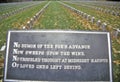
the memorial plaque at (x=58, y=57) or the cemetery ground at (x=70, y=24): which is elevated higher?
the memorial plaque at (x=58, y=57)

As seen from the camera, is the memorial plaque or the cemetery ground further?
the cemetery ground

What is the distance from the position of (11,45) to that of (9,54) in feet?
0.52

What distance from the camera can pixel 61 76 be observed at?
5.67m

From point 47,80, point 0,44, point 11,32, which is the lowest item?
point 0,44

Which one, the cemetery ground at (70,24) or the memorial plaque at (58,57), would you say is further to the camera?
Result: the cemetery ground at (70,24)

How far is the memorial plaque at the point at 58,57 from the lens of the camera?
18.6ft

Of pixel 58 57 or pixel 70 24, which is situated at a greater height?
pixel 58 57

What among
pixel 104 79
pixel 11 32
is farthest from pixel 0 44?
pixel 104 79

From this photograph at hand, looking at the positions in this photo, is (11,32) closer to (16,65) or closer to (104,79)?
(16,65)

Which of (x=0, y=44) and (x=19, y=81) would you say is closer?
(x=19, y=81)

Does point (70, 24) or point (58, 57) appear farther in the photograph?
point (70, 24)

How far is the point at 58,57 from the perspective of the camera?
5680 mm

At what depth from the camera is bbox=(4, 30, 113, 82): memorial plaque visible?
5.67 meters

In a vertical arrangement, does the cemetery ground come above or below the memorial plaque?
below
